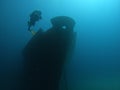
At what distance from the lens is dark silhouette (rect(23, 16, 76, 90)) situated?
4.87ft

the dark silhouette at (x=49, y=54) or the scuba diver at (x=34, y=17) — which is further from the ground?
the scuba diver at (x=34, y=17)

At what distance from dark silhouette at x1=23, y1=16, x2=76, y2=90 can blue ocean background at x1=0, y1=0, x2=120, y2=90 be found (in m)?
0.04

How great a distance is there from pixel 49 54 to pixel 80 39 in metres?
0.23

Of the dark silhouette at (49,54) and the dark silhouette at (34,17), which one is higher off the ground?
the dark silhouette at (34,17)

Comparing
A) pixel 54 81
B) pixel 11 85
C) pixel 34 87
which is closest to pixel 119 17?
pixel 54 81

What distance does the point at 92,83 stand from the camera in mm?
1505

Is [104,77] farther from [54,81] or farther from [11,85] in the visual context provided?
[11,85]

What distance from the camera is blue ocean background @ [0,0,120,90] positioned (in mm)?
1492

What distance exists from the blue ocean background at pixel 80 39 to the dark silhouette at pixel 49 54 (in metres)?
0.04

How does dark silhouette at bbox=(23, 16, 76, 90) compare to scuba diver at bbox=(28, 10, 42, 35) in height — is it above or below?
below

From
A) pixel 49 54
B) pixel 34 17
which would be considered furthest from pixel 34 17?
pixel 49 54

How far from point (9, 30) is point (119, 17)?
0.75m

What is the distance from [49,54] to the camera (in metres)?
1.53

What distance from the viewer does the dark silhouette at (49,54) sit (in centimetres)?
148
